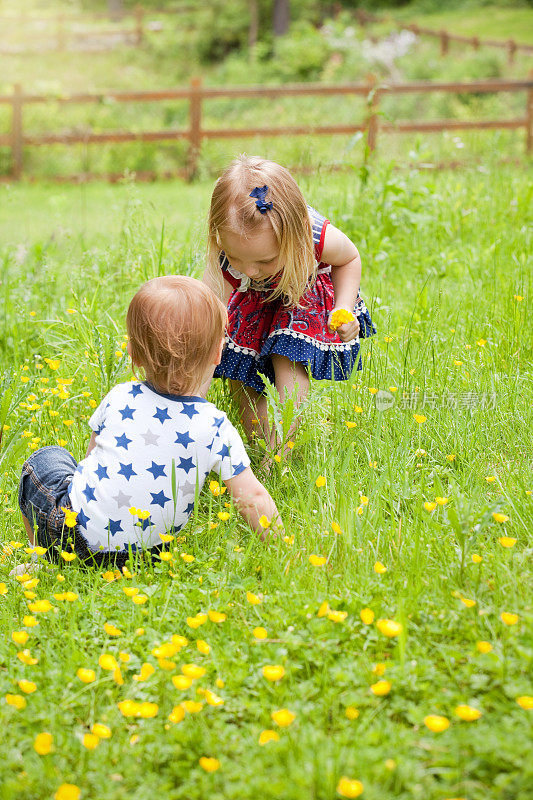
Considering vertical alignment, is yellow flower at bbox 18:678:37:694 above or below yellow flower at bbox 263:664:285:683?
below

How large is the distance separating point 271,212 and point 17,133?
36.2 feet

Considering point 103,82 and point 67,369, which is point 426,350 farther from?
point 103,82

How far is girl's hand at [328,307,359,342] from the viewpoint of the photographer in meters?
2.50

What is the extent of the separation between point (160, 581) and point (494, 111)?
11457 mm

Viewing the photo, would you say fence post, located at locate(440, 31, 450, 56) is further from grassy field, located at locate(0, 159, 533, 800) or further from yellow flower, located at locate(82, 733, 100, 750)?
yellow flower, located at locate(82, 733, 100, 750)

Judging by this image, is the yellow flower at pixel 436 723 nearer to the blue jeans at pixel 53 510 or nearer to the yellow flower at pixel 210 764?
the yellow flower at pixel 210 764

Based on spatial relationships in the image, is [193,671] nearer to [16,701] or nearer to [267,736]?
[267,736]

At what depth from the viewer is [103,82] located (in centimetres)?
2052

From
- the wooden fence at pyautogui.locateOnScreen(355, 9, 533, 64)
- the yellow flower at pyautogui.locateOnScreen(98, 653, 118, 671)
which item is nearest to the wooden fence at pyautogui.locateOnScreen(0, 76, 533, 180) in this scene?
the wooden fence at pyautogui.locateOnScreen(355, 9, 533, 64)

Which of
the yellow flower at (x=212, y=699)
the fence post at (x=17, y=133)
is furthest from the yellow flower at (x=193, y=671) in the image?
the fence post at (x=17, y=133)

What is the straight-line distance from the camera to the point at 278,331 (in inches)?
103

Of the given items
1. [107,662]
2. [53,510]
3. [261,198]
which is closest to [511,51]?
[261,198]

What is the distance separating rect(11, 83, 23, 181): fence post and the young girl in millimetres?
10546

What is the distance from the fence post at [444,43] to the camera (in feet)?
65.1
